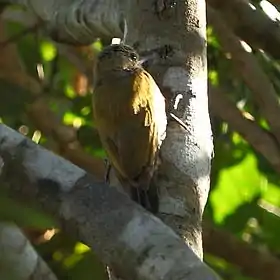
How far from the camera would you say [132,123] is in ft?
5.86

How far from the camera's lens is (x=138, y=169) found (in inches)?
67.5

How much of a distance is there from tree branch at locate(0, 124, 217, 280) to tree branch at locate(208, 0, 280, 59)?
666 mm

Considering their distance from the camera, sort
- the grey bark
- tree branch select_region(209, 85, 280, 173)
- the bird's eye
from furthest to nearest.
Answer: tree branch select_region(209, 85, 280, 173) → the bird's eye → the grey bark

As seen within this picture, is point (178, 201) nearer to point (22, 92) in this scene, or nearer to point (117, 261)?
point (117, 261)

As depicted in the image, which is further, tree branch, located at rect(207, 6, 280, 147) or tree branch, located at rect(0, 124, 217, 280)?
tree branch, located at rect(207, 6, 280, 147)

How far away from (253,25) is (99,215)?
80cm

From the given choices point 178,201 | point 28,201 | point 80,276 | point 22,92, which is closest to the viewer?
point 28,201

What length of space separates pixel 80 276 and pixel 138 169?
1.96 feet

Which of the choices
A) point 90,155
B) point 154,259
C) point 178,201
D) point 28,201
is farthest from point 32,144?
point 90,155

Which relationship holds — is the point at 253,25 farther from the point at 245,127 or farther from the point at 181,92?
the point at 245,127

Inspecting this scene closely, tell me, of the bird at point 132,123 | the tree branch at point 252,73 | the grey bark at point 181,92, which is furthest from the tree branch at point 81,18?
the tree branch at point 252,73

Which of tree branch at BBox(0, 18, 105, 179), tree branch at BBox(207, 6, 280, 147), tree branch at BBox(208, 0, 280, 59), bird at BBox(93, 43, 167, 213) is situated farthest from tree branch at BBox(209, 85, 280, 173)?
bird at BBox(93, 43, 167, 213)

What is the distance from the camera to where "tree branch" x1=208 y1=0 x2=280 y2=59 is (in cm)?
191

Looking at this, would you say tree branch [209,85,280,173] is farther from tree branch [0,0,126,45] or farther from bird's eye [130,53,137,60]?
bird's eye [130,53,137,60]
